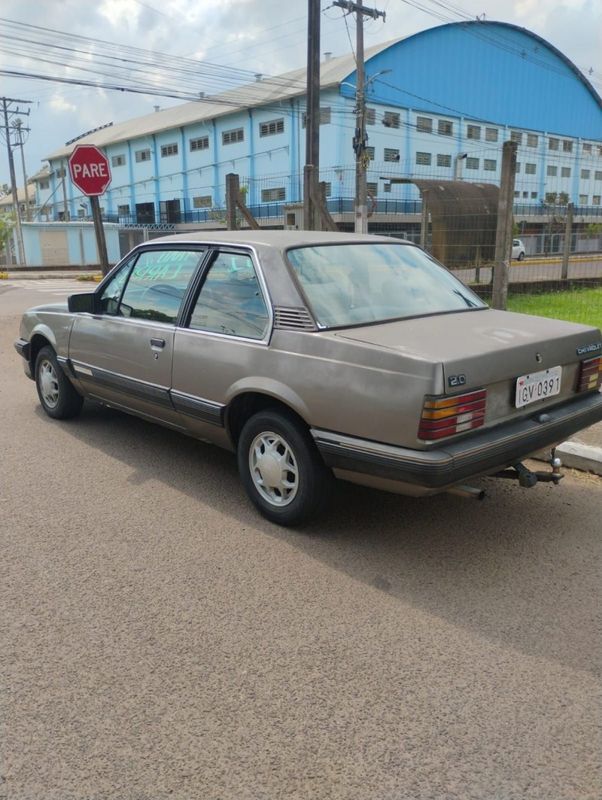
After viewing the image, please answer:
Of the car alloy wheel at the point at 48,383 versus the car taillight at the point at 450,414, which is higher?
the car taillight at the point at 450,414

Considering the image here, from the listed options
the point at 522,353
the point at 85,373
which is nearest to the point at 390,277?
the point at 522,353

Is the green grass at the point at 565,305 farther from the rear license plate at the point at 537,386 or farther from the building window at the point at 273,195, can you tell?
the building window at the point at 273,195

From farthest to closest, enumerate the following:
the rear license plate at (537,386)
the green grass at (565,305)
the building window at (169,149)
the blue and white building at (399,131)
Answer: the building window at (169,149) < the blue and white building at (399,131) < the green grass at (565,305) < the rear license plate at (537,386)

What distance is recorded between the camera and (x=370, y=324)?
12.1 ft

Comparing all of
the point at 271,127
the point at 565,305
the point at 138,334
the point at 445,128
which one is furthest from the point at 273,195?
the point at 138,334

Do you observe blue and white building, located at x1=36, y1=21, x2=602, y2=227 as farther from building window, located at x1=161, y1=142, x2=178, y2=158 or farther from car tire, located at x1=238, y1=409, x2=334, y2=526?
car tire, located at x1=238, y1=409, x2=334, y2=526

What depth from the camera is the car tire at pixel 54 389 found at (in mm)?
5914

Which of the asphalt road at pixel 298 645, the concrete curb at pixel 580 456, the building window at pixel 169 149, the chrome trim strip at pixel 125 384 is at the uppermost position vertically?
the building window at pixel 169 149

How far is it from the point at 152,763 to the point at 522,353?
2492mm

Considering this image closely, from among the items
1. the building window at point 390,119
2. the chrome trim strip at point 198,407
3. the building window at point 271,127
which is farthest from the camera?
the building window at point 271,127

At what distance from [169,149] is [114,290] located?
5190 cm

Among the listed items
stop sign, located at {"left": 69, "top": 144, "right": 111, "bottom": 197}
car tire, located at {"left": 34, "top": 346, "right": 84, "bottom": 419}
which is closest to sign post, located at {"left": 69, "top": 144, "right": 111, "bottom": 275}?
stop sign, located at {"left": 69, "top": 144, "right": 111, "bottom": 197}

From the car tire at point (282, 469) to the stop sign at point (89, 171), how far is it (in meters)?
6.38

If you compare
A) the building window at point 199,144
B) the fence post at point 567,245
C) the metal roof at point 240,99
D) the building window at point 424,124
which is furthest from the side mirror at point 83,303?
the building window at point 199,144
